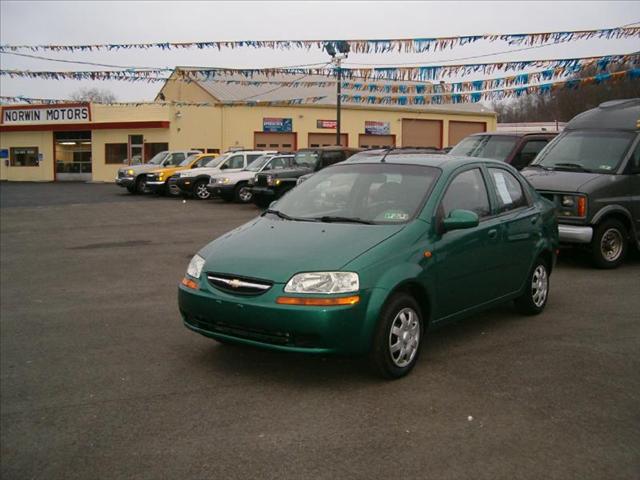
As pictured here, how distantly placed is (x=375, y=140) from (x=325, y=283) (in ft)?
132

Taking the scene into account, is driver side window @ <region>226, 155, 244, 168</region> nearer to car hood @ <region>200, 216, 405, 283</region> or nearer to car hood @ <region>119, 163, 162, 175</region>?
car hood @ <region>119, 163, 162, 175</region>

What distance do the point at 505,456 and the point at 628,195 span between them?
23.3ft

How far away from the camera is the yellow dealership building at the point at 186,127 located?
38562mm

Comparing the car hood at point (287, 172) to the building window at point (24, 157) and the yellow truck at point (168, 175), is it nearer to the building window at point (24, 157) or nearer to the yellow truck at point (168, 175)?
the yellow truck at point (168, 175)

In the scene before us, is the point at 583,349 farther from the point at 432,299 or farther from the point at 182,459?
the point at 182,459

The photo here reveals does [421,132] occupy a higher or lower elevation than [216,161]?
higher

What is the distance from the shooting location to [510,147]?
13609 mm

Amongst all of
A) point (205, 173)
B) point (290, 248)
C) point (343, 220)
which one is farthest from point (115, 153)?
point (290, 248)

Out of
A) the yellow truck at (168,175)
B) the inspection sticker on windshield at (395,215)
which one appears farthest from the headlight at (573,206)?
the yellow truck at (168,175)

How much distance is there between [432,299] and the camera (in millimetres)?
5195

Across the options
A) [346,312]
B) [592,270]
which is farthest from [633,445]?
[592,270]

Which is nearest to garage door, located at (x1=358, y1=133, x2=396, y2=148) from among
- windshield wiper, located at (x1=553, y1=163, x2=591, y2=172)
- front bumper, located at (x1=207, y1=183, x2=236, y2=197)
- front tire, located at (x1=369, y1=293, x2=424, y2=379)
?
front bumper, located at (x1=207, y1=183, x2=236, y2=197)

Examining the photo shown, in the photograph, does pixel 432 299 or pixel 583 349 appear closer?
pixel 432 299

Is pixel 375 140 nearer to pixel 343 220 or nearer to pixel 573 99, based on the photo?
pixel 573 99
